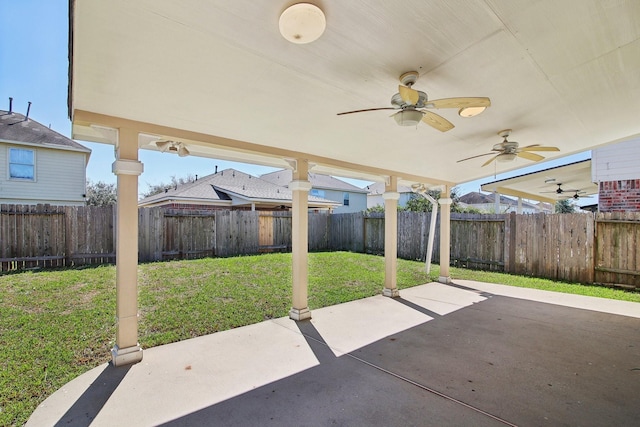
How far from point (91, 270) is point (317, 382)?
6658mm

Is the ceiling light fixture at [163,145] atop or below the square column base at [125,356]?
atop

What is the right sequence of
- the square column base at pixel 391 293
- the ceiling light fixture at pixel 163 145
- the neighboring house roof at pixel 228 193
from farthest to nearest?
the neighboring house roof at pixel 228 193 < the square column base at pixel 391 293 < the ceiling light fixture at pixel 163 145

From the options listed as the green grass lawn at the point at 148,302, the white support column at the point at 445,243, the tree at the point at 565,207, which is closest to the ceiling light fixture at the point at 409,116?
the green grass lawn at the point at 148,302

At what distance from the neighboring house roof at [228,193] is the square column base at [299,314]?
8500 mm

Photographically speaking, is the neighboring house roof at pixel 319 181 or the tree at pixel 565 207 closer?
the neighboring house roof at pixel 319 181

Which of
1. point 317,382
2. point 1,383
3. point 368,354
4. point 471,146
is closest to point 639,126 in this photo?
point 471,146

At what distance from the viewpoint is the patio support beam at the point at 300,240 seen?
15.0ft

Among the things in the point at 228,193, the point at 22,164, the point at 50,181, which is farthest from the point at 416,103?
the point at 22,164

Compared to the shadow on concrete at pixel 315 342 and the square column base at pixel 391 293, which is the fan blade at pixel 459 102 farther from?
the square column base at pixel 391 293

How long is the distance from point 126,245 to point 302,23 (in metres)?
2.72

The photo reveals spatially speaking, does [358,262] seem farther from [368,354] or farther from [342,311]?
[368,354]

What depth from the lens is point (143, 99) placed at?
2.78 metres

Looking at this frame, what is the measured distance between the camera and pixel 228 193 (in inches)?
535

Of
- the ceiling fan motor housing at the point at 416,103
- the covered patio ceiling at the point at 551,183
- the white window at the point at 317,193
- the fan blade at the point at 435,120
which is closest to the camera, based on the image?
the ceiling fan motor housing at the point at 416,103
